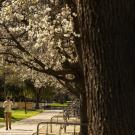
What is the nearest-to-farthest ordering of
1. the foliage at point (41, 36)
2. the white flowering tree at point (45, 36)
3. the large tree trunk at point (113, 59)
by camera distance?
the large tree trunk at point (113, 59) → the white flowering tree at point (45, 36) → the foliage at point (41, 36)

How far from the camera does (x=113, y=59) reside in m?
5.10

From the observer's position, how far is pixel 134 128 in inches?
203

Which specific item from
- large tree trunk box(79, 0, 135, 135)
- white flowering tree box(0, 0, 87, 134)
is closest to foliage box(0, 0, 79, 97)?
white flowering tree box(0, 0, 87, 134)

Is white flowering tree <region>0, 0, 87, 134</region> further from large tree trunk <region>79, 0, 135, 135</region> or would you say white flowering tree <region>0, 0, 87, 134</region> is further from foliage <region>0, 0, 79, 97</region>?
large tree trunk <region>79, 0, 135, 135</region>

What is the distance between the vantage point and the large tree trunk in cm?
506

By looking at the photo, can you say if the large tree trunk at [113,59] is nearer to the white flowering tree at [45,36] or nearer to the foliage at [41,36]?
the white flowering tree at [45,36]

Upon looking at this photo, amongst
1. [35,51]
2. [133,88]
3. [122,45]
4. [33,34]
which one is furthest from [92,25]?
[35,51]

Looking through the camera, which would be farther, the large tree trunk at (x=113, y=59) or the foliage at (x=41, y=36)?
the foliage at (x=41, y=36)

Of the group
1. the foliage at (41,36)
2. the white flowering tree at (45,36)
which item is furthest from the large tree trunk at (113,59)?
the foliage at (41,36)

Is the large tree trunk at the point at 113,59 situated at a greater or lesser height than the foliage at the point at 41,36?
lesser

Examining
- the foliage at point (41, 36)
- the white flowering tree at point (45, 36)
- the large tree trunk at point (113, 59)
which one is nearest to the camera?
the large tree trunk at point (113, 59)

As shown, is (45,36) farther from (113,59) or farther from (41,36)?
(113,59)

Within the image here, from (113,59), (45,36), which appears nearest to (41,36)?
(45,36)

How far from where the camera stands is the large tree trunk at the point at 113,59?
5062 millimetres
